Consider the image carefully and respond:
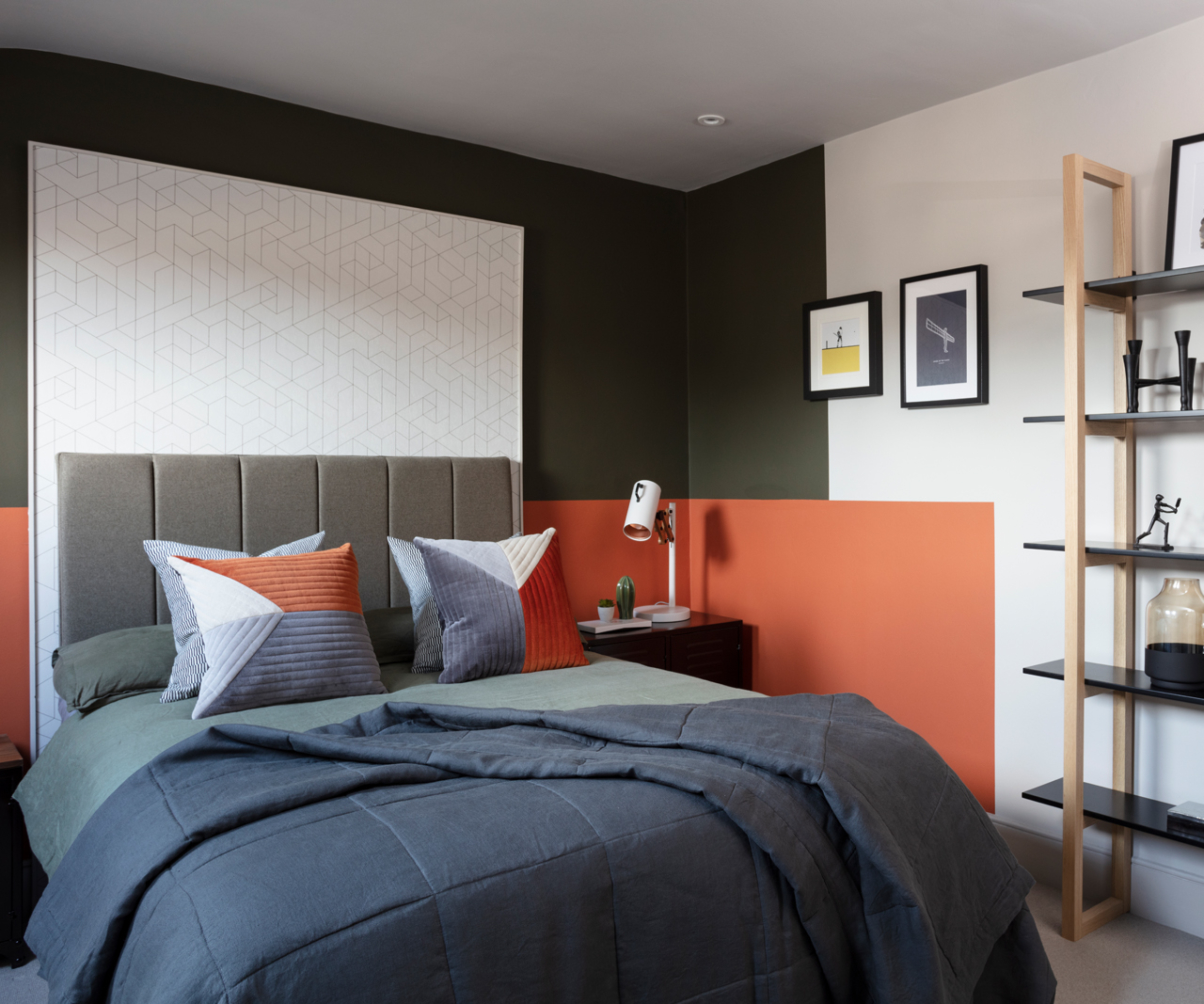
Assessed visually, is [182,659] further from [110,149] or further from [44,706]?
[110,149]

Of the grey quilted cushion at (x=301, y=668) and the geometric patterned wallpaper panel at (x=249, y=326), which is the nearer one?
the grey quilted cushion at (x=301, y=668)

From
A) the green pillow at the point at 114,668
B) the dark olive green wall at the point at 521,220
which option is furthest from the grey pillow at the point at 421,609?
the dark olive green wall at the point at 521,220

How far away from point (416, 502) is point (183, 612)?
1.12 meters

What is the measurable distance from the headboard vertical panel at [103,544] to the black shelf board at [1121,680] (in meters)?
2.81

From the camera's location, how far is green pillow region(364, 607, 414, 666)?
3.05m

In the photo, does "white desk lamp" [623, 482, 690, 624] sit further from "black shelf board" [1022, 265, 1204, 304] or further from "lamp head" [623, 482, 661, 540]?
"black shelf board" [1022, 265, 1204, 304]

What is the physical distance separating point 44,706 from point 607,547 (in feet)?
7.56

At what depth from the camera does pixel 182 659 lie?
249 cm

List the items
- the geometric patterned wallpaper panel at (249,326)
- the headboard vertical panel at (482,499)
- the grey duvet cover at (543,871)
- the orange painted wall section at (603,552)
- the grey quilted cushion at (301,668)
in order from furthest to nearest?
the orange painted wall section at (603,552), the headboard vertical panel at (482,499), the geometric patterned wallpaper panel at (249,326), the grey quilted cushion at (301,668), the grey duvet cover at (543,871)

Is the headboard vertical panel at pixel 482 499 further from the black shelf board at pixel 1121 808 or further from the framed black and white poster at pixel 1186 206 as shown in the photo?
the framed black and white poster at pixel 1186 206

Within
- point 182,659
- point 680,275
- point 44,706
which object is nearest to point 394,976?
point 182,659

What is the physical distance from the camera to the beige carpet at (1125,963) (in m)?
2.45

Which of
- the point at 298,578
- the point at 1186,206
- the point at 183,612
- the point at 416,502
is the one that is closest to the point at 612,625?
the point at 416,502

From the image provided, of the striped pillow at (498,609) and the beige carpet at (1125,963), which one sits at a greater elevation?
the striped pillow at (498,609)
